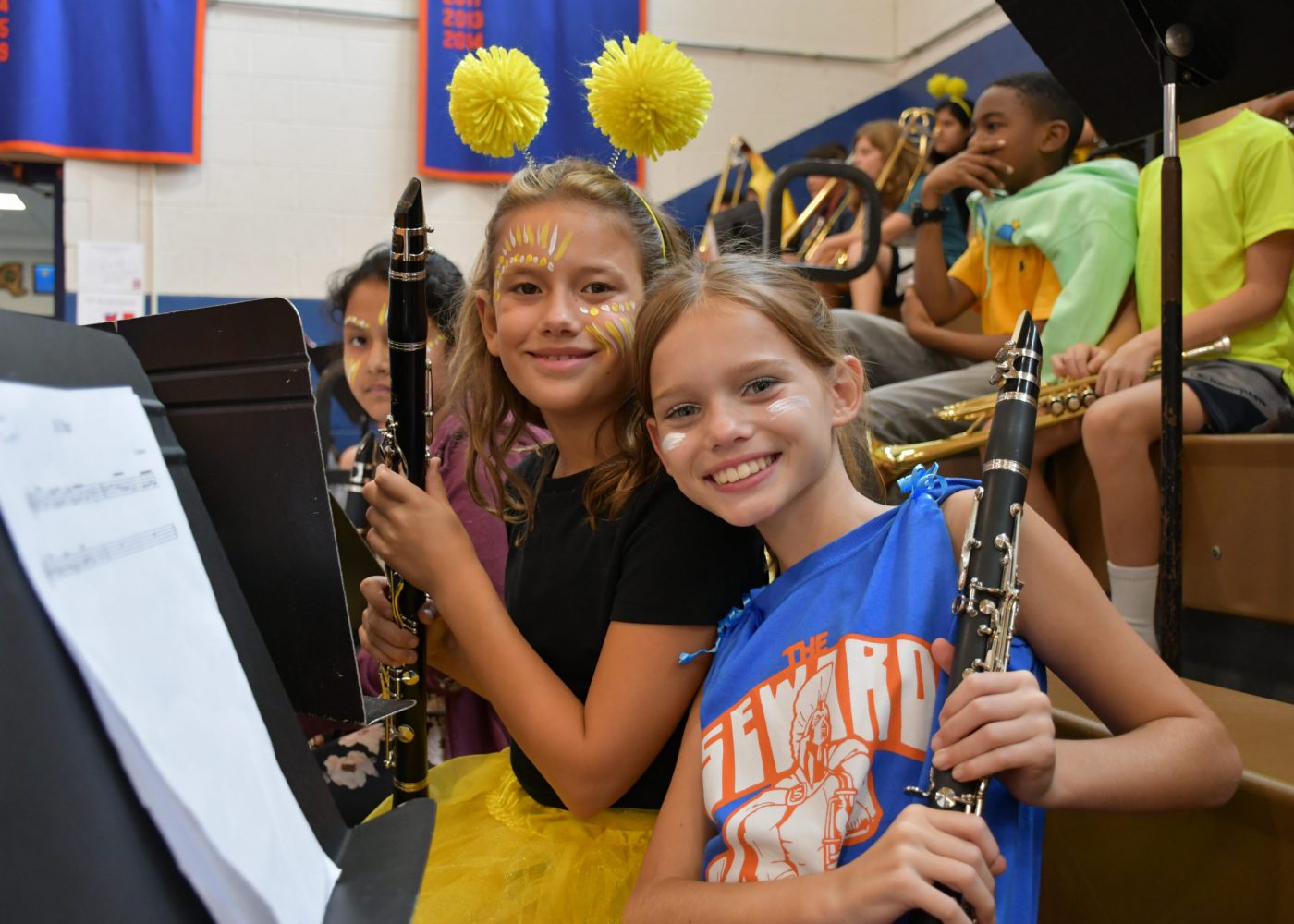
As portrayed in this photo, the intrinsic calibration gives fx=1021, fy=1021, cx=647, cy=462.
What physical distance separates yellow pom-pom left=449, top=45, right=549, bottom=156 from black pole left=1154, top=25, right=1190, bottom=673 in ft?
2.85

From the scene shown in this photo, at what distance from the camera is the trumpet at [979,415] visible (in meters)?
1.84

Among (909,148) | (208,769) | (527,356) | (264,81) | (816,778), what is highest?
(264,81)

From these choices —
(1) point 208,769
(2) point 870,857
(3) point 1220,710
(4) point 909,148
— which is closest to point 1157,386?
(3) point 1220,710

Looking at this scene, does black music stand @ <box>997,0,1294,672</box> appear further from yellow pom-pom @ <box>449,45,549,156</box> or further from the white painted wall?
the white painted wall

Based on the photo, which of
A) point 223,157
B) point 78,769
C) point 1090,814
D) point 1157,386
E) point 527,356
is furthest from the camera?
point 223,157

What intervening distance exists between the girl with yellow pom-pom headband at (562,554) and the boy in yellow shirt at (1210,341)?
96 cm

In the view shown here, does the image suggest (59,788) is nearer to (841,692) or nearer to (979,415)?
(841,692)

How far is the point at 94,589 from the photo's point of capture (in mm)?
405

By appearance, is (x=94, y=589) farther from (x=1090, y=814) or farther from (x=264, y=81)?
(x=264, y=81)

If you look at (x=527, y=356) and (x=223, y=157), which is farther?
(x=223, y=157)

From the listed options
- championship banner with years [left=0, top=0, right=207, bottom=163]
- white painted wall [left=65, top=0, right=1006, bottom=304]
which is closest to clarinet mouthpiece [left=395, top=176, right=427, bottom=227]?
white painted wall [left=65, top=0, right=1006, bottom=304]

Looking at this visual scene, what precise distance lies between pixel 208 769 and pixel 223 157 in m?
4.38

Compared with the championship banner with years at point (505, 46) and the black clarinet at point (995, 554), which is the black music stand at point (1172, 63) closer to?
the black clarinet at point (995, 554)

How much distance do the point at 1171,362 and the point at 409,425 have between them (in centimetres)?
105
